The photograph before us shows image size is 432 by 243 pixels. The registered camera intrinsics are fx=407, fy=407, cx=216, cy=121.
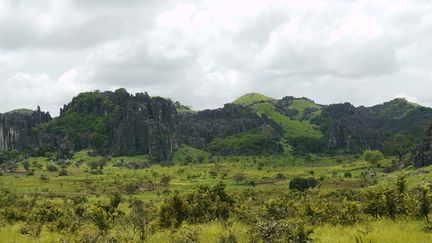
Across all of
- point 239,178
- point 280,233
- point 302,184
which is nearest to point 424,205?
point 280,233

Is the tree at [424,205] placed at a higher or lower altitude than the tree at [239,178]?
higher

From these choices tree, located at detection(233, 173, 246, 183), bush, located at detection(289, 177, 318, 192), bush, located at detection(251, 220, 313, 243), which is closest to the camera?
bush, located at detection(251, 220, 313, 243)

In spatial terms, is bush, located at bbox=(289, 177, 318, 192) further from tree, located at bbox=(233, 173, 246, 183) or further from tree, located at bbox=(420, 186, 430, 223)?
tree, located at bbox=(420, 186, 430, 223)

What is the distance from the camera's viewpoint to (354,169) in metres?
177

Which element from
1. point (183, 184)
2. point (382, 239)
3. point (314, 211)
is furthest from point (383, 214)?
point (183, 184)

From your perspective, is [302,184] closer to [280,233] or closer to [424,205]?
[424,205]

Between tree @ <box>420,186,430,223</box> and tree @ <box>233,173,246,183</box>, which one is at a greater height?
tree @ <box>420,186,430,223</box>

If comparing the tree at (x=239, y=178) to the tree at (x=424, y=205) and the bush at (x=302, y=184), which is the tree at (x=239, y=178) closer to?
the bush at (x=302, y=184)

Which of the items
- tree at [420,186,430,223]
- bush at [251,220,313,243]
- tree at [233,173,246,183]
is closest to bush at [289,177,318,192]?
tree at [233,173,246,183]

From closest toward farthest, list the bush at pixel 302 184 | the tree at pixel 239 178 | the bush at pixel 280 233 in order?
the bush at pixel 280 233 < the bush at pixel 302 184 < the tree at pixel 239 178

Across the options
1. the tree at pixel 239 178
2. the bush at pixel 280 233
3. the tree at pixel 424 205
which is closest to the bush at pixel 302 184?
the tree at pixel 239 178

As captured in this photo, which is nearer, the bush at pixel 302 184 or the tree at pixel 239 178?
the bush at pixel 302 184

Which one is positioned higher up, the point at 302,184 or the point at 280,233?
the point at 280,233

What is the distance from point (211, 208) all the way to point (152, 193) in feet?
345
